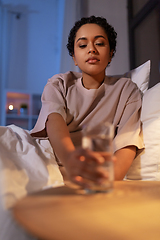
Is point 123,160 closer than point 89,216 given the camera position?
No

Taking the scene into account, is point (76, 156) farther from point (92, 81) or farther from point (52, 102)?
point (92, 81)

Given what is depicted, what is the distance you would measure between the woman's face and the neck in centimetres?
5

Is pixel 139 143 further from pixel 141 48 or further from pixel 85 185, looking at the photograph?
pixel 141 48

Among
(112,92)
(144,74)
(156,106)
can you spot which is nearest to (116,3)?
(144,74)

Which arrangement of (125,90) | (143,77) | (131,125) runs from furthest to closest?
(143,77) → (125,90) → (131,125)

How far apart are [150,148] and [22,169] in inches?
20.2

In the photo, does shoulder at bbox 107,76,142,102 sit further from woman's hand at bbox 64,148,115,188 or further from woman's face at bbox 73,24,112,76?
woman's hand at bbox 64,148,115,188

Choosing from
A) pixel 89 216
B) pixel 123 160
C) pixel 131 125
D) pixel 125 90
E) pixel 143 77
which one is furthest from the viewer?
pixel 143 77

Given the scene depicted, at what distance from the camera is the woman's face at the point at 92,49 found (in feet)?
3.46

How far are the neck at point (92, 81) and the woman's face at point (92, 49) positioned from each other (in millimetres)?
48

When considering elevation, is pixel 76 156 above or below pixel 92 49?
below

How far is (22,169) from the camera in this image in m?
0.70

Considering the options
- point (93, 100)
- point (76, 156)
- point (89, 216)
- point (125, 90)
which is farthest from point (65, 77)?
point (89, 216)

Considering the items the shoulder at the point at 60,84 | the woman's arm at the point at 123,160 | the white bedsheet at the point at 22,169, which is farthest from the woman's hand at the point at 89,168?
the shoulder at the point at 60,84
